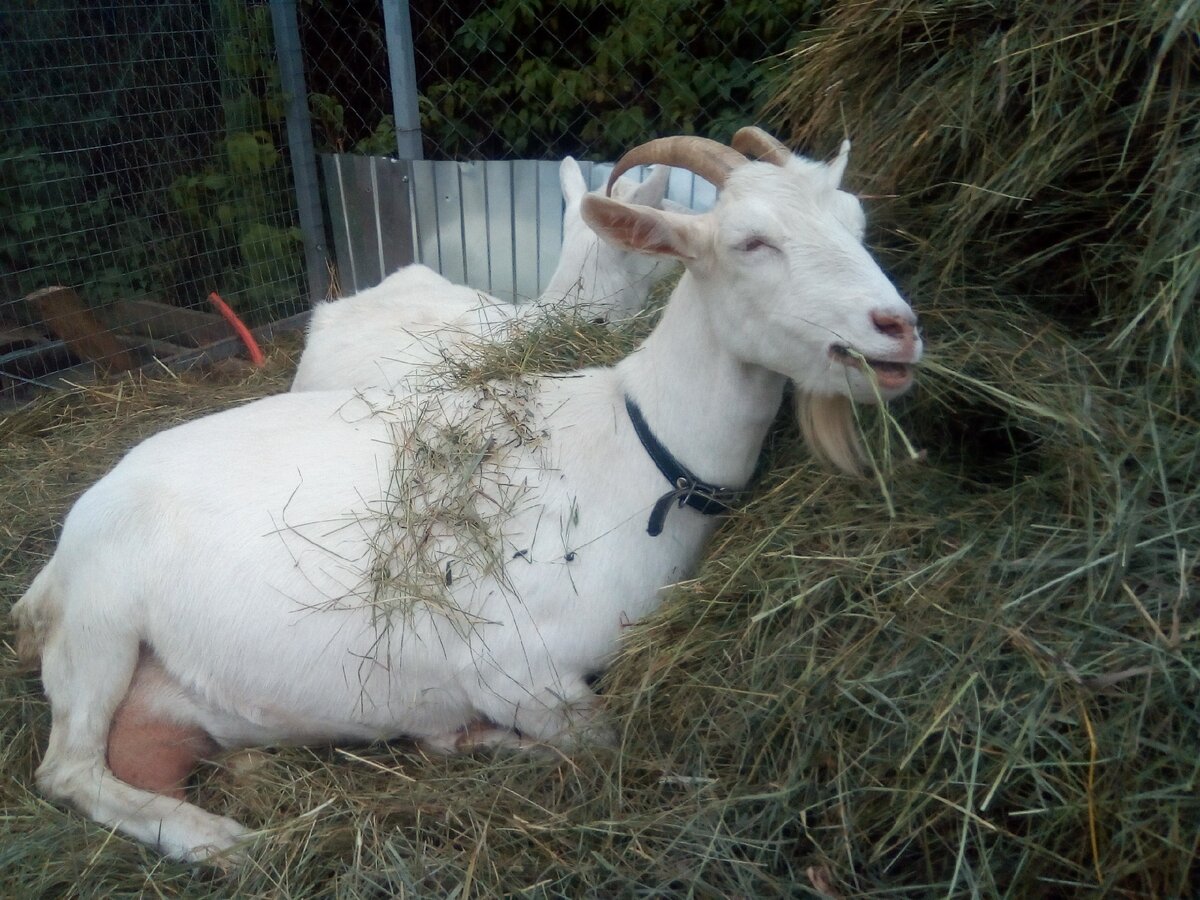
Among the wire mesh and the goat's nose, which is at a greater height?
the goat's nose

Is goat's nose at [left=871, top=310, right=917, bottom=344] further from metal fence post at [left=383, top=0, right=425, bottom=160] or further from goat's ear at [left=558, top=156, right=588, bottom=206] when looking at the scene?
metal fence post at [left=383, top=0, right=425, bottom=160]

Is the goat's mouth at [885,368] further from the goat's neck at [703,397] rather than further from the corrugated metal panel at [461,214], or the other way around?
the corrugated metal panel at [461,214]

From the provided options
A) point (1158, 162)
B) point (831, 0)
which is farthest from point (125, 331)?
point (1158, 162)

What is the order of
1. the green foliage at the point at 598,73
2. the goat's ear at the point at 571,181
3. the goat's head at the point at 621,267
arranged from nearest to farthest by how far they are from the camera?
the goat's head at the point at 621,267 → the goat's ear at the point at 571,181 → the green foliage at the point at 598,73

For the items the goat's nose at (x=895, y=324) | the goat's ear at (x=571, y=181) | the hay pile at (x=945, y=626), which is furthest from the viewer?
the goat's ear at (x=571, y=181)

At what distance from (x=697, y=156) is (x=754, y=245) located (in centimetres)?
38

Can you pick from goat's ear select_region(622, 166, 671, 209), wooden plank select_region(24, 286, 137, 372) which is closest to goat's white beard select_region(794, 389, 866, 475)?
goat's ear select_region(622, 166, 671, 209)

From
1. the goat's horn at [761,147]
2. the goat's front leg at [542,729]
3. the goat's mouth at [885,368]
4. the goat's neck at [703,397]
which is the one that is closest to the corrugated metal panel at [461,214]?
the goat's horn at [761,147]

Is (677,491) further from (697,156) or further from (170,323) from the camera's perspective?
(170,323)

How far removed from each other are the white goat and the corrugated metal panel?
0.59 m

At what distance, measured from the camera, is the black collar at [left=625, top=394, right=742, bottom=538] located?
2.60 meters

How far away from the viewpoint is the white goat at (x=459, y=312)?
149 inches

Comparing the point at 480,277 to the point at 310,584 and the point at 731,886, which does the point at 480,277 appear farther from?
the point at 731,886

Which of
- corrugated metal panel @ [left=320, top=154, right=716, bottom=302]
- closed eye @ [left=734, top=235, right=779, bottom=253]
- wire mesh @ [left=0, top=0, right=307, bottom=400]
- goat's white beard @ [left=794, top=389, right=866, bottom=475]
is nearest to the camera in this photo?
closed eye @ [left=734, top=235, right=779, bottom=253]
